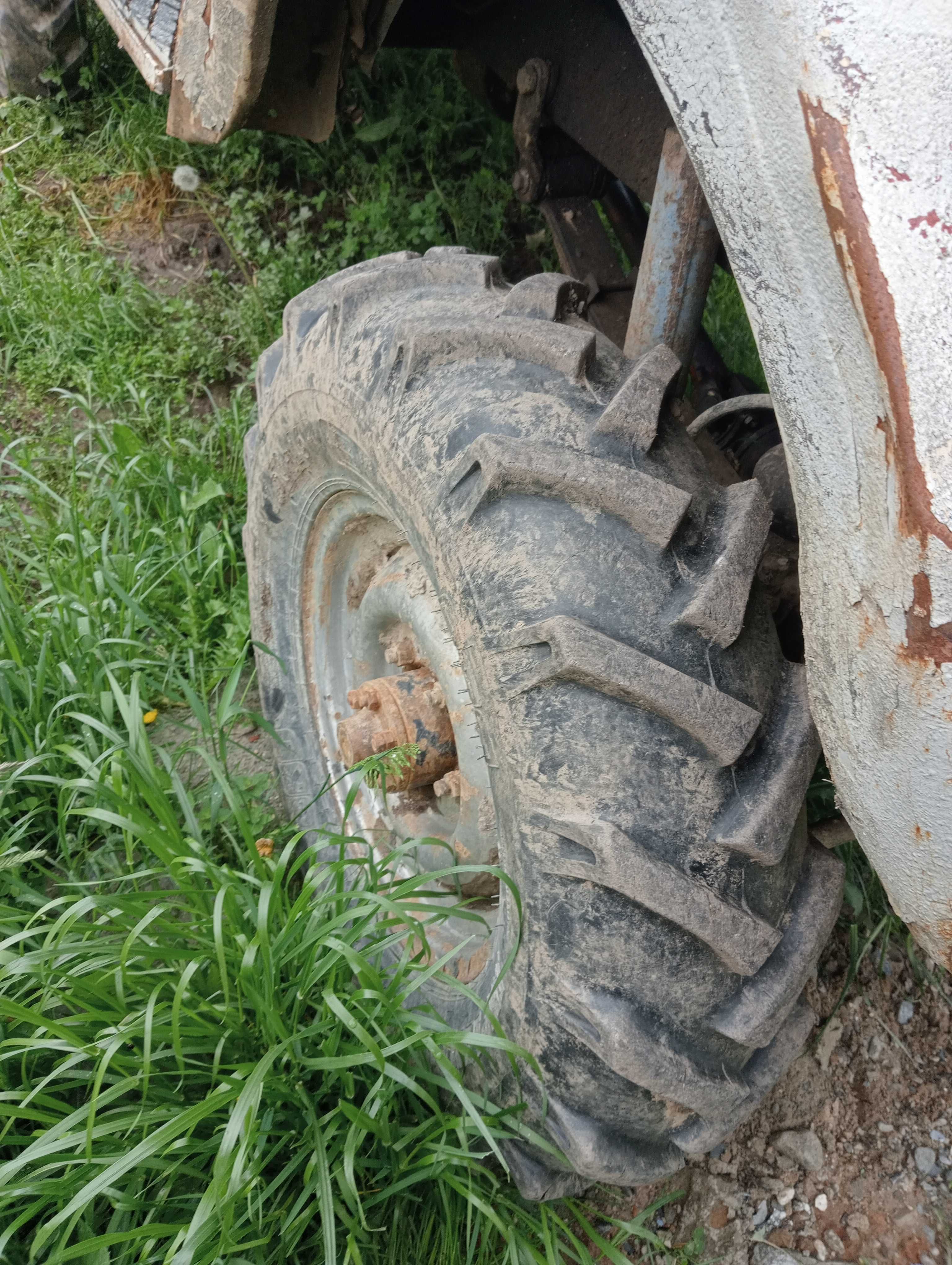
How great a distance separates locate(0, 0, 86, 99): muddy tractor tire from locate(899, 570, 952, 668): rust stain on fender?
3486 mm

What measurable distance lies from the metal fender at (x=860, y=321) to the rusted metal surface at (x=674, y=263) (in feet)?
1.75

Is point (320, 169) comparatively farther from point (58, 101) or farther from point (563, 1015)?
point (563, 1015)

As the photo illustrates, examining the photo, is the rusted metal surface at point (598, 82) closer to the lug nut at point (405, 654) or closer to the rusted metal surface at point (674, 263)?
the rusted metal surface at point (674, 263)

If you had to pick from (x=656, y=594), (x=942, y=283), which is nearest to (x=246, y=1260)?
(x=656, y=594)

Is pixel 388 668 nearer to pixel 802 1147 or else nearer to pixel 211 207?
pixel 802 1147

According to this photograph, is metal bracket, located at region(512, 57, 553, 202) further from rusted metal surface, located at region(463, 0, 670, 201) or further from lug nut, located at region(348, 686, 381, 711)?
lug nut, located at region(348, 686, 381, 711)

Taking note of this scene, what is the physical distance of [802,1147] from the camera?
1736 mm

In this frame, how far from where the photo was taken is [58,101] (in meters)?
3.37

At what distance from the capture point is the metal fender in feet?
2.26

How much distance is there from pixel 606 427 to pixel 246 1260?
1.16m

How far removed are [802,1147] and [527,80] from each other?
1967 mm

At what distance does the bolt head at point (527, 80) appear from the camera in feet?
6.11

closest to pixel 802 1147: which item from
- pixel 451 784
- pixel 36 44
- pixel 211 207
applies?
pixel 451 784

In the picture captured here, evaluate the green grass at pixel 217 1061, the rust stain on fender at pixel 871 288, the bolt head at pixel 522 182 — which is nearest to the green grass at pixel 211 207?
the bolt head at pixel 522 182
